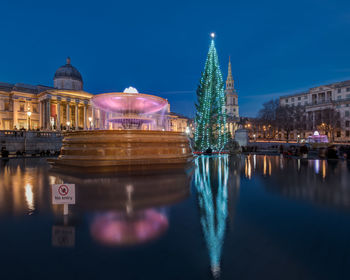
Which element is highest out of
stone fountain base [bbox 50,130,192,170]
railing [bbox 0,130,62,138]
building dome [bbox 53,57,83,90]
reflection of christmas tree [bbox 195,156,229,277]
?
building dome [bbox 53,57,83,90]

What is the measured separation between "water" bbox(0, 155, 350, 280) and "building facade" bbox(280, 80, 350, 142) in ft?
173

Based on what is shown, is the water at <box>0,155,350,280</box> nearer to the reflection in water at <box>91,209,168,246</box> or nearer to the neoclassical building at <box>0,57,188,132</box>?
the reflection in water at <box>91,209,168,246</box>

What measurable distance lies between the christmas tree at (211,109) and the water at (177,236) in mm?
17891

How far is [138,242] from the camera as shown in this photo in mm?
2619

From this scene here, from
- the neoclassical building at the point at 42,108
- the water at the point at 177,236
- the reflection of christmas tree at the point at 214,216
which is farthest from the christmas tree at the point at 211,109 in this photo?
the neoclassical building at the point at 42,108

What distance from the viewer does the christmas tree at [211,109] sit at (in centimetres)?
2277

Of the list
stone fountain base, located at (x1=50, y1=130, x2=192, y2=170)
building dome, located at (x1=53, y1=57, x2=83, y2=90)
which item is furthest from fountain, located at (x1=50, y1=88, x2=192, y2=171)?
building dome, located at (x1=53, y1=57, x2=83, y2=90)

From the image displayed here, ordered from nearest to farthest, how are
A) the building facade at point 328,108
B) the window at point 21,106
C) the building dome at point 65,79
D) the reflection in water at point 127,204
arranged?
the reflection in water at point 127,204 → the window at point 21,106 → the building facade at point 328,108 → the building dome at point 65,79

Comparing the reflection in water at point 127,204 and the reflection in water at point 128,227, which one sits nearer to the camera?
the reflection in water at point 128,227

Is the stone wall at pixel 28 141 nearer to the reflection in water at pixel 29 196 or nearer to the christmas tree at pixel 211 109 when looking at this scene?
the christmas tree at pixel 211 109

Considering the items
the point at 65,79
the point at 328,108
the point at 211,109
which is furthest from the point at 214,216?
the point at 328,108

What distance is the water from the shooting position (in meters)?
2.08

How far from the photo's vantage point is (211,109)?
75.6 ft

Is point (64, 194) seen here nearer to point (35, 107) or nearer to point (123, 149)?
point (123, 149)
